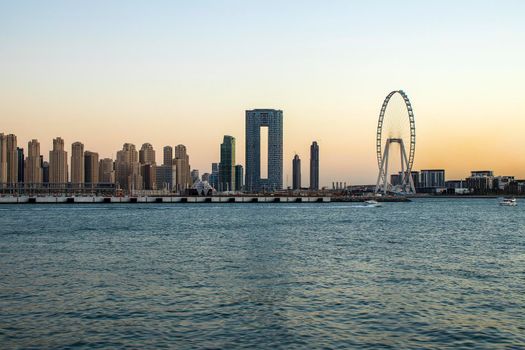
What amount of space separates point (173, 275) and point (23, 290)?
30.0 ft

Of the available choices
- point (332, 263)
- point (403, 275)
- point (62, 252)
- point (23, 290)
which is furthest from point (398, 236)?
point (23, 290)

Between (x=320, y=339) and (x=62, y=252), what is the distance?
35.8m

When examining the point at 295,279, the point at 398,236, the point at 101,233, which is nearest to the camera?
the point at 295,279

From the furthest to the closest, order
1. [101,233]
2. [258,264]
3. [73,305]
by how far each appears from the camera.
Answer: [101,233], [258,264], [73,305]

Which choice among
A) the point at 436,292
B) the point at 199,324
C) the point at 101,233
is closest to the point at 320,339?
the point at 199,324

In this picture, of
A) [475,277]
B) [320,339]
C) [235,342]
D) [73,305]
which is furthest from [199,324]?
[475,277]

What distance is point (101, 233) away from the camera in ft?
246

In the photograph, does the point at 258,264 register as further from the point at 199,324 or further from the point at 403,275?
the point at 199,324

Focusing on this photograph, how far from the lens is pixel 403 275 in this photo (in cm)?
3744

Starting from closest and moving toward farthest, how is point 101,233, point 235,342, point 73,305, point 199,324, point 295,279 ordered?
point 235,342 → point 199,324 → point 73,305 → point 295,279 → point 101,233

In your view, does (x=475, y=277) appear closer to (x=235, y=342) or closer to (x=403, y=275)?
(x=403, y=275)

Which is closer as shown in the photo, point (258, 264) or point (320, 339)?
point (320, 339)

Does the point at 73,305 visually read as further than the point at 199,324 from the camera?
Yes

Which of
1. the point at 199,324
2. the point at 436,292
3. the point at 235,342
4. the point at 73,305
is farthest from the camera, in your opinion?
the point at 436,292
